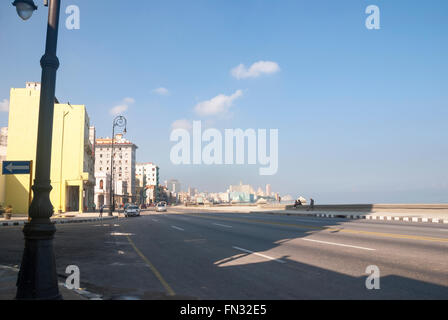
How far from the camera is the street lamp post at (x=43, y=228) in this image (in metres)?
5.15

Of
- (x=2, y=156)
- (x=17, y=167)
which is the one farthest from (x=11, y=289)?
(x=2, y=156)

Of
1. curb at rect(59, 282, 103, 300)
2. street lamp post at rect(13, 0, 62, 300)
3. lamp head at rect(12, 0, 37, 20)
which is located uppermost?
lamp head at rect(12, 0, 37, 20)

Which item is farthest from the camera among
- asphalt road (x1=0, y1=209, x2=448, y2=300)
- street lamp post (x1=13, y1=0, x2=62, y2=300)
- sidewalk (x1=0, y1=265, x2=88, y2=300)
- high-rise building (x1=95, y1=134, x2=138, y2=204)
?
high-rise building (x1=95, y1=134, x2=138, y2=204)

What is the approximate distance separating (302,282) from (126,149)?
16387 centimetres

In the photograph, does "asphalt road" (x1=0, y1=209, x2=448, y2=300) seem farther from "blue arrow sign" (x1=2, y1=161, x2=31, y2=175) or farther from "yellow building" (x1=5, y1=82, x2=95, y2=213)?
"yellow building" (x1=5, y1=82, x2=95, y2=213)

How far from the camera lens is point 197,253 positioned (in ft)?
34.8

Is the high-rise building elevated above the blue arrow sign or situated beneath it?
elevated above

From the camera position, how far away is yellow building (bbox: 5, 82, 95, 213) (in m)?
44.4

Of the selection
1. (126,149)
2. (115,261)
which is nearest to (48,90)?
(115,261)

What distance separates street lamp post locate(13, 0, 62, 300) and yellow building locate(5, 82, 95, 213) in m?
44.8

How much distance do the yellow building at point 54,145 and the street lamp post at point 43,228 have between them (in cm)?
4476

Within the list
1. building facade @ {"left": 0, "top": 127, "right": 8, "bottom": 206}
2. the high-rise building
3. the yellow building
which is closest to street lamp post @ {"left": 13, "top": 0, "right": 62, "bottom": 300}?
the yellow building

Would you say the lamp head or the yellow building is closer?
the lamp head
